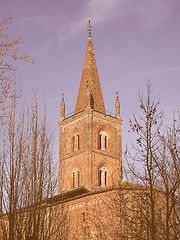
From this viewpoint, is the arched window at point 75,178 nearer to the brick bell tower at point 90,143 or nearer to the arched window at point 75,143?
the brick bell tower at point 90,143

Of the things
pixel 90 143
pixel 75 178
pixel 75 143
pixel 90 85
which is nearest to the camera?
pixel 90 143

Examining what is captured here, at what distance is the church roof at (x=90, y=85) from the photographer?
151 feet

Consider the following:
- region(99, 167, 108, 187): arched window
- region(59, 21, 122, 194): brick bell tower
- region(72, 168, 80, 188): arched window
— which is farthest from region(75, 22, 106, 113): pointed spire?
region(72, 168, 80, 188): arched window

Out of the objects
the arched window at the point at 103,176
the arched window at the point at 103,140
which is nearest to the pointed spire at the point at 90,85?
the arched window at the point at 103,140

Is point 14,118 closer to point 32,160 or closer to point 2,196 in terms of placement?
point 32,160

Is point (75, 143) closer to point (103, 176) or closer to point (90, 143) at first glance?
point (90, 143)

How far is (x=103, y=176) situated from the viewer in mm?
42969

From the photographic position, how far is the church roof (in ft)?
151

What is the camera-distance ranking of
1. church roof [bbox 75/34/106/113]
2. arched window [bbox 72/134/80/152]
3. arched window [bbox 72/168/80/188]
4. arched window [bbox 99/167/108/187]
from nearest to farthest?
1. arched window [bbox 99/167/108/187]
2. arched window [bbox 72/168/80/188]
3. arched window [bbox 72/134/80/152]
4. church roof [bbox 75/34/106/113]

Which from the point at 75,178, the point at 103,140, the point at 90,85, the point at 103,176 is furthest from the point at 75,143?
the point at 90,85

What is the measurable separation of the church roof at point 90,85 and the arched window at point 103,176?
7.26 metres

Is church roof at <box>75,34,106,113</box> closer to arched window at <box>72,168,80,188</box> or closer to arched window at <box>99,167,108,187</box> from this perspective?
arched window at <box>99,167,108,187</box>

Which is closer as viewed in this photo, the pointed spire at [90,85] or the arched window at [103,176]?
the arched window at [103,176]

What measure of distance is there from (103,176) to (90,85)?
38.1 feet
